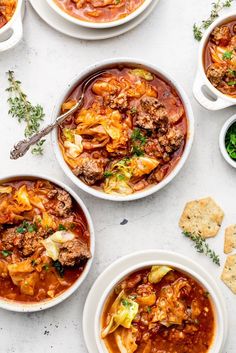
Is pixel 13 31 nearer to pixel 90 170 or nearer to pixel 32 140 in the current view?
pixel 32 140

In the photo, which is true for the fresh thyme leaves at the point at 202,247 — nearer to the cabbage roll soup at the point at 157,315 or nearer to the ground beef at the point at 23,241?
the cabbage roll soup at the point at 157,315

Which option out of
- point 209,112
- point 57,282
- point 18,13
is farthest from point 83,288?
point 18,13

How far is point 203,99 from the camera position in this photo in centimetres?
568

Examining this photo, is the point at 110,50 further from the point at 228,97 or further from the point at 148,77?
the point at 228,97

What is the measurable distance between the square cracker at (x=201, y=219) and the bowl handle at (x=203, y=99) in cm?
71

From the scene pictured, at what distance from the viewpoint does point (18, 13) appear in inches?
222

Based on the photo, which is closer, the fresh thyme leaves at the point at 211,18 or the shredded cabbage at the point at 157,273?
the shredded cabbage at the point at 157,273

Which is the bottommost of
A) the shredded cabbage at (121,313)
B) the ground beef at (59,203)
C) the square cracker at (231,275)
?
the square cracker at (231,275)

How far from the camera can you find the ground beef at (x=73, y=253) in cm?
543

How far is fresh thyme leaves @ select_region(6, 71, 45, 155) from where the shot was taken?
589 centimetres

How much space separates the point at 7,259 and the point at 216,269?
60.3 inches

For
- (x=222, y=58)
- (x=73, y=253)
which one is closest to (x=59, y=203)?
(x=73, y=253)

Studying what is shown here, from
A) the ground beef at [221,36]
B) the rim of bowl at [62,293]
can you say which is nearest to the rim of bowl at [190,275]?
the rim of bowl at [62,293]

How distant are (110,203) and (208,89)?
3.61 feet
